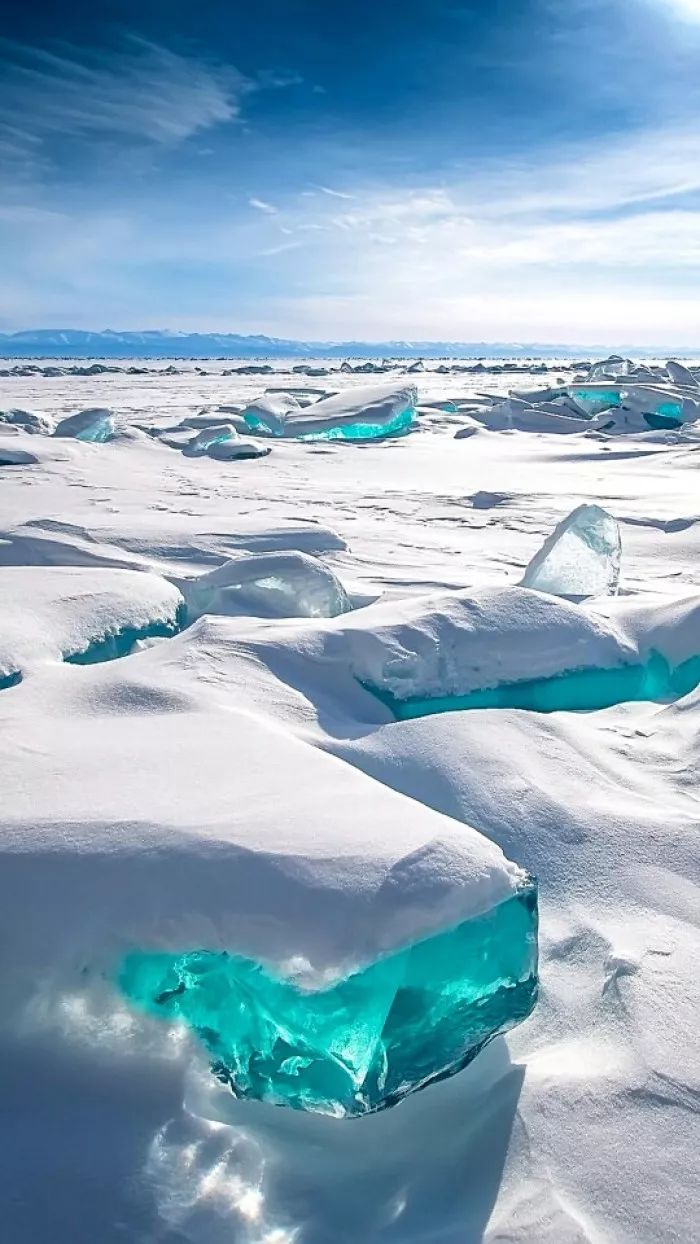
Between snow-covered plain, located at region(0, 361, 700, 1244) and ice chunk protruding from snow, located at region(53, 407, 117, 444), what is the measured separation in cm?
507

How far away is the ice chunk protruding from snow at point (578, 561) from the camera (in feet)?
8.83

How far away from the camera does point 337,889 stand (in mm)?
932

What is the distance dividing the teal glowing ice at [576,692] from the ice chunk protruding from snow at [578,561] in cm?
61

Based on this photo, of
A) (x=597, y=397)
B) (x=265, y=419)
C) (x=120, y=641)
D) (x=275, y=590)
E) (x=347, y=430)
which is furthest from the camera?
(x=597, y=397)

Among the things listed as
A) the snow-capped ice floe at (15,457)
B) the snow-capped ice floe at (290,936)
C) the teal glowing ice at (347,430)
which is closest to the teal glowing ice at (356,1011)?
the snow-capped ice floe at (290,936)

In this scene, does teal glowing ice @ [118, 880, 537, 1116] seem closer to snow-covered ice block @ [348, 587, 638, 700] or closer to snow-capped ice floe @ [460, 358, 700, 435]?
snow-covered ice block @ [348, 587, 638, 700]

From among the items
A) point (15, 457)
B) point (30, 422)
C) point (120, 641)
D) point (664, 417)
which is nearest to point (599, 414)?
point (664, 417)

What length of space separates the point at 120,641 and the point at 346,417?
6368 mm

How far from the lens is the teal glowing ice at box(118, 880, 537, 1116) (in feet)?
2.97

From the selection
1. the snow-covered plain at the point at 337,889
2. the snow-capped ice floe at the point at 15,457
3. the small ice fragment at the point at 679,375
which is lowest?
the snow-covered plain at the point at 337,889

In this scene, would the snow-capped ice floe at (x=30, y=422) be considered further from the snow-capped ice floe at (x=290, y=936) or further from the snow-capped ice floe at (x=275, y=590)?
the snow-capped ice floe at (x=290, y=936)

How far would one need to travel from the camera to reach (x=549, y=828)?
1.40 metres

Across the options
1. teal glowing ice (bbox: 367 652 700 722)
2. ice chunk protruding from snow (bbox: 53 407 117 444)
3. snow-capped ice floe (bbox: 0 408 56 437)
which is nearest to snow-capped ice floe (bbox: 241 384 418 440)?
ice chunk protruding from snow (bbox: 53 407 117 444)

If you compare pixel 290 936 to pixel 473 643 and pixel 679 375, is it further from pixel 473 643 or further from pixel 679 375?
pixel 679 375
